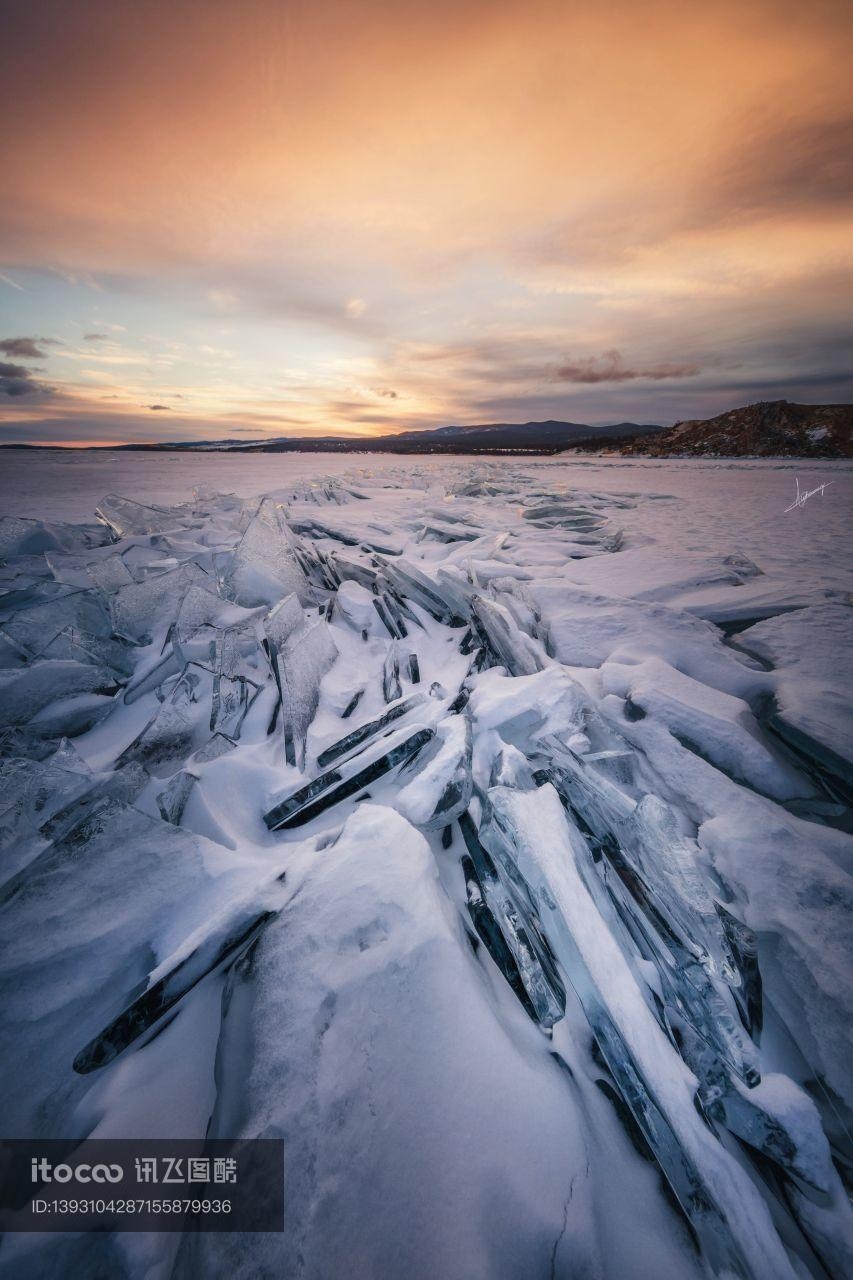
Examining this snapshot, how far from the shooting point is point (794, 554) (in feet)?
12.8

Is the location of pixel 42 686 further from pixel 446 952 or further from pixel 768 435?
pixel 768 435

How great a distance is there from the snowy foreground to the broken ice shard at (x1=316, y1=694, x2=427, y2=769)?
0.01 meters

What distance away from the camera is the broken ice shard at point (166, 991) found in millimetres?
→ 814

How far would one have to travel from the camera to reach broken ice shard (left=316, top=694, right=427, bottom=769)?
1526 mm

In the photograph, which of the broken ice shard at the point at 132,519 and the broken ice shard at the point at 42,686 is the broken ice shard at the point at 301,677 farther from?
the broken ice shard at the point at 132,519

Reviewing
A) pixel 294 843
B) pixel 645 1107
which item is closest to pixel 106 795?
pixel 294 843

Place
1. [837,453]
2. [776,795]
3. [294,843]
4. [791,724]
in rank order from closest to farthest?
[294,843] < [776,795] < [791,724] < [837,453]

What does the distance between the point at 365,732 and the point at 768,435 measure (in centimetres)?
3371

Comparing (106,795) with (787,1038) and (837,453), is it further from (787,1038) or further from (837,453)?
(837,453)

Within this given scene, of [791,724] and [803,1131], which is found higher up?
[791,724]

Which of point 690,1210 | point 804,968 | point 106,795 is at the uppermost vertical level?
point 106,795

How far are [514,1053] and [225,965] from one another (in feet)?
2.09

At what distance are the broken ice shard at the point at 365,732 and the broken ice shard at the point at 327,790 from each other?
0.14m
